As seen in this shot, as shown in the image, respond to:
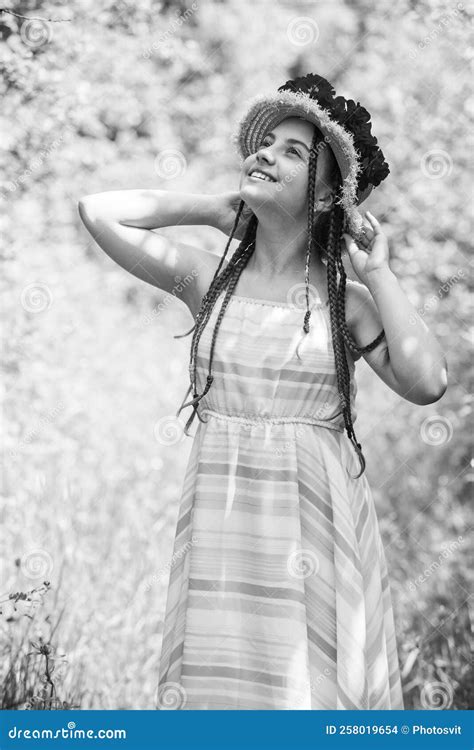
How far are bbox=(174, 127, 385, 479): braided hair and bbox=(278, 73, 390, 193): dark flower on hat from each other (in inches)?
2.8

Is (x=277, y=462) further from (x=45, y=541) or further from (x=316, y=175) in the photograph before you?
(x=45, y=541)

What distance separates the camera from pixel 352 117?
8.18 feet

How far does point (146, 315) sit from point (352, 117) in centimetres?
478

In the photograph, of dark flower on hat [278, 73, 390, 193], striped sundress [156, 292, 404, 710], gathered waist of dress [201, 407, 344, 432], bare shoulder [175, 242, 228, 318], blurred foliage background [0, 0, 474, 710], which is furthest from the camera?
blurred foliage background [0, 0, 474, 710]

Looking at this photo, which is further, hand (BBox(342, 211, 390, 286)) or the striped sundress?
hand (BBox(342, 211, 390, 286))

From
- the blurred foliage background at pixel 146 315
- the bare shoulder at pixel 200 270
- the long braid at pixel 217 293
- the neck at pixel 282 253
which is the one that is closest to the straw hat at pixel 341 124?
the neck at pixel 282 253

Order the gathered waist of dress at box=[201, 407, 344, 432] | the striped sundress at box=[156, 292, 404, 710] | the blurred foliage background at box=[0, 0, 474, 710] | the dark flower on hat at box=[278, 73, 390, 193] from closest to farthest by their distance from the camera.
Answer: the striped sundress at box=[156, 292, 404, 710] → the gathered waist of dress at box=[201, 407, 344, 432] → the dark flower on hat at box=[278, 73, 390, 193] → the blurred foliage background at box=[0, 0, 474, 710]

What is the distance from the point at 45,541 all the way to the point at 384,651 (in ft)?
6.48

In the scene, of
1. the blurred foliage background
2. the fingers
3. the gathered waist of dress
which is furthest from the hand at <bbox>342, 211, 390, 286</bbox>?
the blurred foliage background

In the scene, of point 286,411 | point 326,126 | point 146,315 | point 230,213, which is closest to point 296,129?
point 326,126

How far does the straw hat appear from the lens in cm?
247

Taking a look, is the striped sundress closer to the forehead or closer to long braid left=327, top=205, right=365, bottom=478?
long braid left=327, top=205, right=365, bottom=478

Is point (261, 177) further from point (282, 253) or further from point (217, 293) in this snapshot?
point (217, 293)

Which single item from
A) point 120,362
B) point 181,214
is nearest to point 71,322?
point 120,362
